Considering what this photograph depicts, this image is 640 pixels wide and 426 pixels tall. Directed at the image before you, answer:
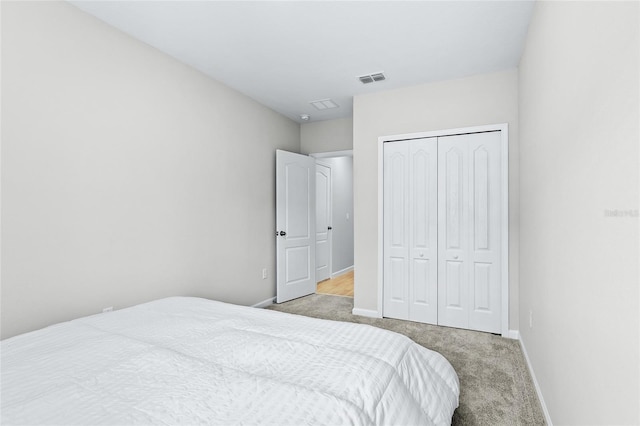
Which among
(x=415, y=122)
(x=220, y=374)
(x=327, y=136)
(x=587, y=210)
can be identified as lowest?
(x=220, y=374)

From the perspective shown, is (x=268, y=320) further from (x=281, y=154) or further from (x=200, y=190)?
(x=281, y=154)

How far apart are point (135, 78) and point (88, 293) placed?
170cm

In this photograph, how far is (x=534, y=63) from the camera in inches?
87.8

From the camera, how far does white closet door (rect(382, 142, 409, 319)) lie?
3568 millimetres

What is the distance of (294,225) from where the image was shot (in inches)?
177

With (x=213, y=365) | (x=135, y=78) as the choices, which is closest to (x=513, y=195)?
(x=213, y=365)

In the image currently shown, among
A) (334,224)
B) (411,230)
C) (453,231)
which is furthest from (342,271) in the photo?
(453,231)

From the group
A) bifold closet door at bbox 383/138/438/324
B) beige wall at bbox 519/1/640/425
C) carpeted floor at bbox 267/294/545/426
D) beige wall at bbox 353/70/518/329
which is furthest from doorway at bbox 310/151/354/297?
beige wall at bbox 519/1/640/425

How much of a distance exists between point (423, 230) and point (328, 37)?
85.0 inches

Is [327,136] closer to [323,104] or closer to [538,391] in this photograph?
[323,104]

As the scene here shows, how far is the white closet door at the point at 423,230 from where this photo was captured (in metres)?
3.44

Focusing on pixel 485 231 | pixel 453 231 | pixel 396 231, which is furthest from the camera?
pixel 396 231

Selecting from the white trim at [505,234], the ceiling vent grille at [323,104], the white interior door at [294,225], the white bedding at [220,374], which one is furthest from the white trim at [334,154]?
the white bedding at [220,374]

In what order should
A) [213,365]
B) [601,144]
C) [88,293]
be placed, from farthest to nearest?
[88,293] < [213,365] < [601,144]
